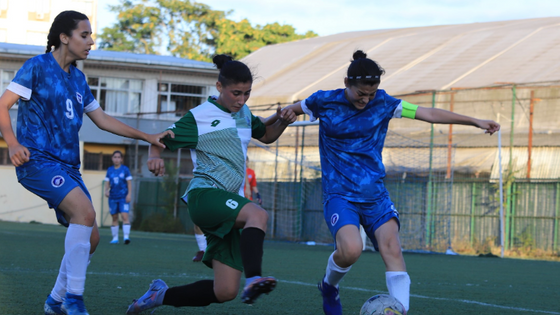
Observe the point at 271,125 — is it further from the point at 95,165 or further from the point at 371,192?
the point at 95,165

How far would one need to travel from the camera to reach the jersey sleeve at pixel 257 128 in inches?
203

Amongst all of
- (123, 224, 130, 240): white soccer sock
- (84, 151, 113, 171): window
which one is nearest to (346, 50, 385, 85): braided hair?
(123, 224, 130, 240): white soccer sock

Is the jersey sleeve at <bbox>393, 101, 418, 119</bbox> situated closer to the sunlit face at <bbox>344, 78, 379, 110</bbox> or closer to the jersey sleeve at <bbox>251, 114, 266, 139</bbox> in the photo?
the sunlit face at <bbox>344, 78, 379, 110</bbox>

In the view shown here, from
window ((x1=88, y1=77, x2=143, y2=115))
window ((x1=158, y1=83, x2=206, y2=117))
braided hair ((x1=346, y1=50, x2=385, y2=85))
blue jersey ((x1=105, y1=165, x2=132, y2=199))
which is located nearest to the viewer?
braided hair ((x1=346, y1=50, x2=385, y2=85))

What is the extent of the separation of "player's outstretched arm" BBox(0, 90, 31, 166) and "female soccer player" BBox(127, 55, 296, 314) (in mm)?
788

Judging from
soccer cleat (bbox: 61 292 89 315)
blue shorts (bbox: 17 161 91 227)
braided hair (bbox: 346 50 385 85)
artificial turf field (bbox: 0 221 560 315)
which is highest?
braided hair (bbox: 346 50 385 85)

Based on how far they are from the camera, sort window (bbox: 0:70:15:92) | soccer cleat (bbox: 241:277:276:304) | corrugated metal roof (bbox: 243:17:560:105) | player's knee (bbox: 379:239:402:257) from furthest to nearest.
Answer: window (bbox: 0:70:15:92)
corrugated metal roof (bbox: 243:17:560:105)
player's knee (bbox: 379:239:402:257)
soccer cleat (bbox: 241:277:276:304)

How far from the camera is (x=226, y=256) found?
15.4 feet

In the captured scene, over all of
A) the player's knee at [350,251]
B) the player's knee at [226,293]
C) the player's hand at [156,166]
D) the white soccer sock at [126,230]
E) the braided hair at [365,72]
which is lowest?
the white soccer sock at [126,230]

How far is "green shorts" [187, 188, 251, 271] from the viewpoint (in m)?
4.43

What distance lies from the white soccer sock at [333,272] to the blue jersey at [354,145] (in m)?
0.47

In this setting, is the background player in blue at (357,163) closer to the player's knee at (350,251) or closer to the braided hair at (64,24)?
the player's knee at (350,251)

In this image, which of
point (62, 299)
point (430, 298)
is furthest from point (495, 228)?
point (62, 299)

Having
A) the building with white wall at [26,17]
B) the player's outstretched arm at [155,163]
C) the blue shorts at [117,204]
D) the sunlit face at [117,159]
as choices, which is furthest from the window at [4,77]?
the player's outstretched arm at [155,163]
